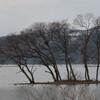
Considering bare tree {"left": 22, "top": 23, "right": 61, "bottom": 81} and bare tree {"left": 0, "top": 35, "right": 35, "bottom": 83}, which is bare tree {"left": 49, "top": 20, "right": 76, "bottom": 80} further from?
bare tree {"left": 0, "top": 35, "right": 35, "bottom": 83}

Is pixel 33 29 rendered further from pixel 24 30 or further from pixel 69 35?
pixel 69 35

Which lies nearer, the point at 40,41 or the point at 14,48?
the point at 40,41

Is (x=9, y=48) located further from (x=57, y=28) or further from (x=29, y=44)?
(x=57, y=28)

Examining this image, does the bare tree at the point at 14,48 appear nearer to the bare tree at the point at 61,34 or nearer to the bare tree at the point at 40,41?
the bare tree at the point at 40,41

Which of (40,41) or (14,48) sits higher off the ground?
(40,41)

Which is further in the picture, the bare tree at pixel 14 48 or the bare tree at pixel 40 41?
the bare tree at pixel 14 48

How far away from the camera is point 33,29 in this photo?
148 ft

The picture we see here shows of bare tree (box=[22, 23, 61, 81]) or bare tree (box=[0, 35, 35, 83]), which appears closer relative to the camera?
bare tree (box=[22, 23, 61, 81])

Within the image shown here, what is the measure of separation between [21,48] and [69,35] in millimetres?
7017

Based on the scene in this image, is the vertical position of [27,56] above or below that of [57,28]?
below

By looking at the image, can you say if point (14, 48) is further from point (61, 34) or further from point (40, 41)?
point (61, 34)

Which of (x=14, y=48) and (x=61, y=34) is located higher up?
(x=61, y=34)

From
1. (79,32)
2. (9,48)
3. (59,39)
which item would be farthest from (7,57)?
(79,32)

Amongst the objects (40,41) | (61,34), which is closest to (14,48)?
(40,41)
